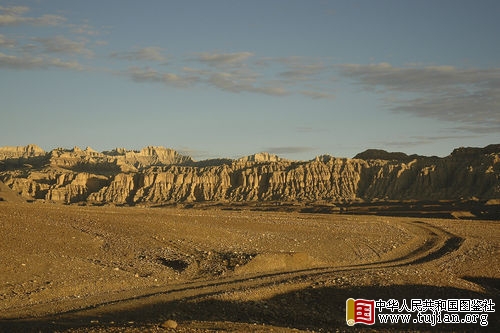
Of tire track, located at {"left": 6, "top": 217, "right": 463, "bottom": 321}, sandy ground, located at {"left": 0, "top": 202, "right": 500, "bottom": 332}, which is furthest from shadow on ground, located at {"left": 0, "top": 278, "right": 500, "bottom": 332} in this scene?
tire track, located at {"left": 6, "top": 217, "right": 463, "bottom": 321}

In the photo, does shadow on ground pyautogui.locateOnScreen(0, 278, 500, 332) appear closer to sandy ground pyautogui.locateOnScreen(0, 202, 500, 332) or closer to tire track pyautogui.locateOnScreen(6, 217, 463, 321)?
sandy ground pyautogui.locateOnScreen(0, 202, 500, 332)

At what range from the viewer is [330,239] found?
3206cm

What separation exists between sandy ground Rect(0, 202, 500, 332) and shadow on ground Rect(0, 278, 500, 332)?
3 cm

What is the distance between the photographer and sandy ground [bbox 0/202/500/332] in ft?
51.6

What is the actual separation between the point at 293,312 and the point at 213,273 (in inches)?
220

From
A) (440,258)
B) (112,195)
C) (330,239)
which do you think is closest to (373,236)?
(330,239)

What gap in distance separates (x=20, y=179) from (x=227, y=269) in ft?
263

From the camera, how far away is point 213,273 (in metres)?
22.3

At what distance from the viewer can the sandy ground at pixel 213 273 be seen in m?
15.7

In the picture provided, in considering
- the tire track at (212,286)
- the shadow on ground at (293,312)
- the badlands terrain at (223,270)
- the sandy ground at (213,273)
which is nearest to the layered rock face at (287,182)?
the badlands terrain at (223,270)

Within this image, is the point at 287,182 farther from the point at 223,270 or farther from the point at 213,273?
the point at 213,273

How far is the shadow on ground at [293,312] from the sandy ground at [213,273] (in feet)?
0.11

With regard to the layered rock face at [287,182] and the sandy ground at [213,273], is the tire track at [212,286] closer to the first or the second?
the sandy ground at [213,273]

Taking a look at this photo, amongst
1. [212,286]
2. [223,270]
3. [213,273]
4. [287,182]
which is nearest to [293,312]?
[212,286]
